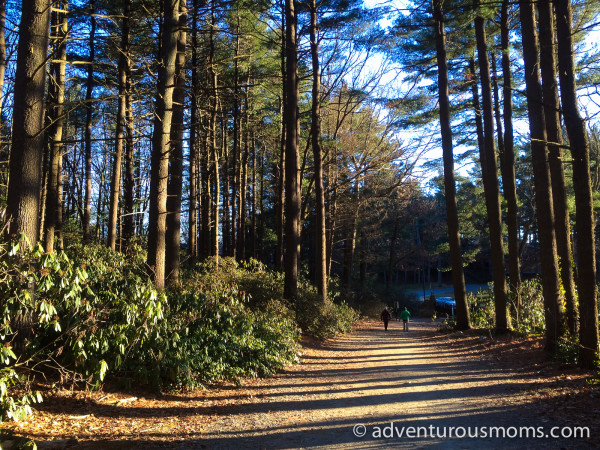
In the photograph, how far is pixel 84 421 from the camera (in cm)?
563

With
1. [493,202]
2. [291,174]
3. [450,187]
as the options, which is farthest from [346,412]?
[450,187]

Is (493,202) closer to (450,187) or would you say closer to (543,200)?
(450,187)

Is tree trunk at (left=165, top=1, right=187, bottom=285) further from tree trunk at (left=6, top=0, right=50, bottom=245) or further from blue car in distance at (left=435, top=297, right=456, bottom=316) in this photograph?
blue car in distance at (left=435, top=297, right=456, bottom=316)

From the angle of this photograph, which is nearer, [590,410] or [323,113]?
[590,410]

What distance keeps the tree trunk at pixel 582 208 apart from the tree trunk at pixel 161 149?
26.2 ft

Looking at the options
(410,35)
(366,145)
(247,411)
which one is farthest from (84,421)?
(366,145)

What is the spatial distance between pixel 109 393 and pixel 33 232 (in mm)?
2592

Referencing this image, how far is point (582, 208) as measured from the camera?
796 cm

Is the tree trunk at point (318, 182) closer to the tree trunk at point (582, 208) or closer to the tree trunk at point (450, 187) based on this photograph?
the tree trunk at point (450, 187)

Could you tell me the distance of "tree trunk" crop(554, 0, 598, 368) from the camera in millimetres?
7727

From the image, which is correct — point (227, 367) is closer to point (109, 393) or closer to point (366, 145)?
point (109, 393)

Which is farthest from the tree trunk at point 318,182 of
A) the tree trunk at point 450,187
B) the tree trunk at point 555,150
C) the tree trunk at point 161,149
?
the tree trunk at point 555,150

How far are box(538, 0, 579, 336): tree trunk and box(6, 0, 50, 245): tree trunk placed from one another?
9349mm

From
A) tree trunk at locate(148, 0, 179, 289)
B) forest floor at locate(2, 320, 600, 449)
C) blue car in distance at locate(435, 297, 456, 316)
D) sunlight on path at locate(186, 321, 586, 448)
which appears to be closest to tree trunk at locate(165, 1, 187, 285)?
tree trunk at locate(148, 0, 179, 289)
